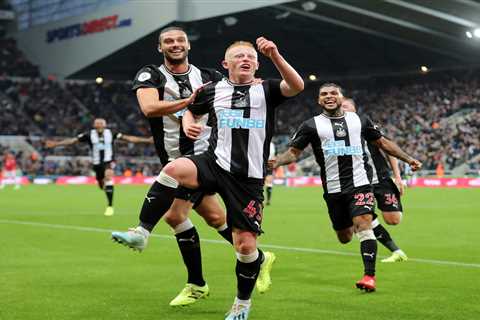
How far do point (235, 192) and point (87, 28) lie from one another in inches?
1883

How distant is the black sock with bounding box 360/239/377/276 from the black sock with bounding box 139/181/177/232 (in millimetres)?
2660

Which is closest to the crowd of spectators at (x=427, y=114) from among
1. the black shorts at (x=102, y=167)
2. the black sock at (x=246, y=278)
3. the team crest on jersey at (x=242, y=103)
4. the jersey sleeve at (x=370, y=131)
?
the black shorts at (x=102, y=167)

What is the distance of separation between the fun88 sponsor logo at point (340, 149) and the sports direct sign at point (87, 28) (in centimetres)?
4014

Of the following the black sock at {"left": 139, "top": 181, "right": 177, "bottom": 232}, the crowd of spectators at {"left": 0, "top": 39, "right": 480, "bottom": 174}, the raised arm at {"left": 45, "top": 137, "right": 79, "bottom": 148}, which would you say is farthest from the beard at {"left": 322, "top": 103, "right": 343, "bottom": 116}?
the crowd of spectators at {"left": 0, "top": 39, "right": 480, "bottom": 174}

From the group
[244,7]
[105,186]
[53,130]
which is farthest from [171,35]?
[53,130]

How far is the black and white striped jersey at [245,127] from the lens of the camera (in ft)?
21.9

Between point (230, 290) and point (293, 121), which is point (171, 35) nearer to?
point (230, 290)

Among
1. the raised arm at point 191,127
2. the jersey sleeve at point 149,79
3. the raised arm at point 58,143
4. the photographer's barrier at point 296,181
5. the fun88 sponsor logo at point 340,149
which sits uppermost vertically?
the jersey sleeve at point 149,79

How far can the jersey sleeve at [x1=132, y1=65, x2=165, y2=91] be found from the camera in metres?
7.20

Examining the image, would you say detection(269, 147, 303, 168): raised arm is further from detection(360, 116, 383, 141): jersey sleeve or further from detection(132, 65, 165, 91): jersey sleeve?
detection(132, 65, 165, 91): jersey sleeve

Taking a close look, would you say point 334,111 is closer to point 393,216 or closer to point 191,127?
point 393,216

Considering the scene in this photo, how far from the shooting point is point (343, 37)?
5256cm

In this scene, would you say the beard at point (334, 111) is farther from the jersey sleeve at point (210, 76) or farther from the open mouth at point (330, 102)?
the jersey sleeve at point (210, 76)

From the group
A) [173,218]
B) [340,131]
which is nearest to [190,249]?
[173,218]
